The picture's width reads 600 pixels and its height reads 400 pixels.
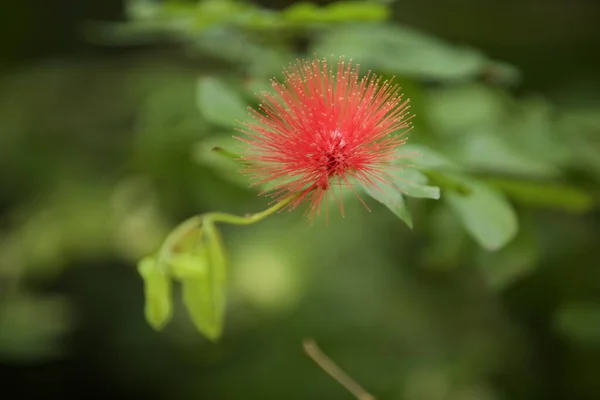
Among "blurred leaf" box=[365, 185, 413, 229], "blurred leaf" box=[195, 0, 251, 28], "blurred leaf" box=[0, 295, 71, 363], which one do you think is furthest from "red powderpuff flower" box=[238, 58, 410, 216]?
"blurred leaf" box=[0, 295, 71, 363]

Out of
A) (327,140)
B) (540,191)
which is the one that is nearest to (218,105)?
(327,140)

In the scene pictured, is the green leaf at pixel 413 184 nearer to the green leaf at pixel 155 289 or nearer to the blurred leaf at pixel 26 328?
the green leaf at pixel 155 289

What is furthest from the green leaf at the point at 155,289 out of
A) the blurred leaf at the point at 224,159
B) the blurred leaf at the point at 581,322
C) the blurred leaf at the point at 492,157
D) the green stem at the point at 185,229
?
the blurred leaf at the point at 581,322

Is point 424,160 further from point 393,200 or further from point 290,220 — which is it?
point 290,220

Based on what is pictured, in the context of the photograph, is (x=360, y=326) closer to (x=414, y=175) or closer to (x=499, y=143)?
(x=499, y=143)

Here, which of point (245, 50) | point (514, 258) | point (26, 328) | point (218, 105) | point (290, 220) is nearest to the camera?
point (218, 105)

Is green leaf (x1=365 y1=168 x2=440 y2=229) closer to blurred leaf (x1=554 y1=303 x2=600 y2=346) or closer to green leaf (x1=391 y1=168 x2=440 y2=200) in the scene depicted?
green leaf (x1=391 y1=168 x2=440 y2=200)
